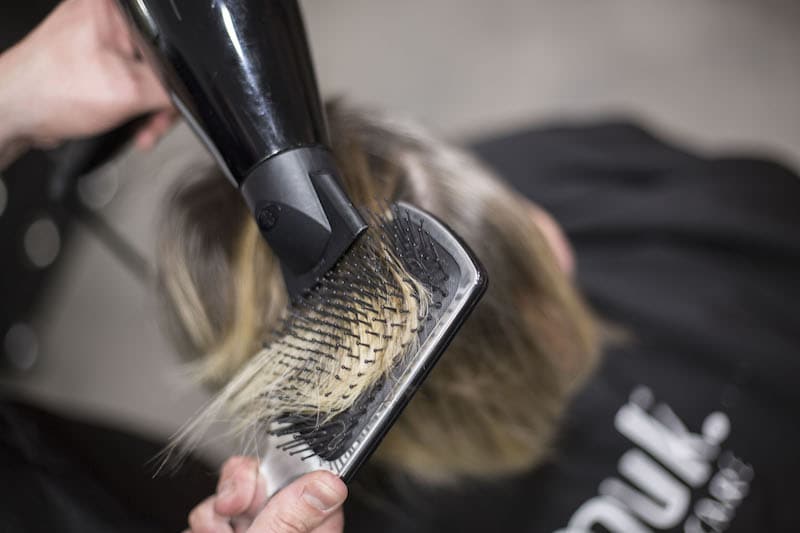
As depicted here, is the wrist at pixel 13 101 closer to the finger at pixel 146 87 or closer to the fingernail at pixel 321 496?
the finger at pixel 146 87

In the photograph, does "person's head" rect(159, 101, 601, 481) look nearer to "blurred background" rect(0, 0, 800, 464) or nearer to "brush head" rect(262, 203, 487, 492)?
"brush head" rect(262, 203, 487, 492)

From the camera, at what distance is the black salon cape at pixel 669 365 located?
0.76 meters

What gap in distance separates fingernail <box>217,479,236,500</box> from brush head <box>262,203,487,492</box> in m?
0.02

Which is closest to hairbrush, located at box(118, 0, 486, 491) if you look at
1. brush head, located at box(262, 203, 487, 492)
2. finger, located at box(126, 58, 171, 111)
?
brush head, located at box(262, 203, 487, 492)

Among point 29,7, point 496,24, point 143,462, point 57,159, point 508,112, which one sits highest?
point 29,7

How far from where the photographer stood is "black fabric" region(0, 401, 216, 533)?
50 cm

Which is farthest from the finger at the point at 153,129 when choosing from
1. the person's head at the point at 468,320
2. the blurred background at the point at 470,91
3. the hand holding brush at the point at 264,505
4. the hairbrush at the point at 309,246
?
the blurred background at the point at 470,91

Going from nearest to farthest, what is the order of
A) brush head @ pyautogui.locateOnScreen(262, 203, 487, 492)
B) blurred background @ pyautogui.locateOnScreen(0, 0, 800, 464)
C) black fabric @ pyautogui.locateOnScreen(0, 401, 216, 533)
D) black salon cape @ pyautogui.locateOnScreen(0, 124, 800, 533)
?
brush head @ pyautogui.locateOnScreen(262, 203, 487, 492) → black fabric @ pyautogui.locateOnScreen(0, 401, 216, 533) → black salon cape @ pyautogui.locateOnScreen(0, 124, 800, 533) → blurred background @ pyautogui.locateOnScreen(0, 0, 800, 464)

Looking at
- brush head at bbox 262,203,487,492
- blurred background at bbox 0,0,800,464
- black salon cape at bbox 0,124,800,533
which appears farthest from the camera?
blurred background at bbox 0,0,800,464

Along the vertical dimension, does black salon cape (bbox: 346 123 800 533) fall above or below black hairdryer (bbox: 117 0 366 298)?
below

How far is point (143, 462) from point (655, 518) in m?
0.53

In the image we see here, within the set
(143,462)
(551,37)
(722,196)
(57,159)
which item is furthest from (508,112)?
(143,462)

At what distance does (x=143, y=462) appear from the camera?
55 centimetres

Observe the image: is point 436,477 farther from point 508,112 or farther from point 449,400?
point 508,112
